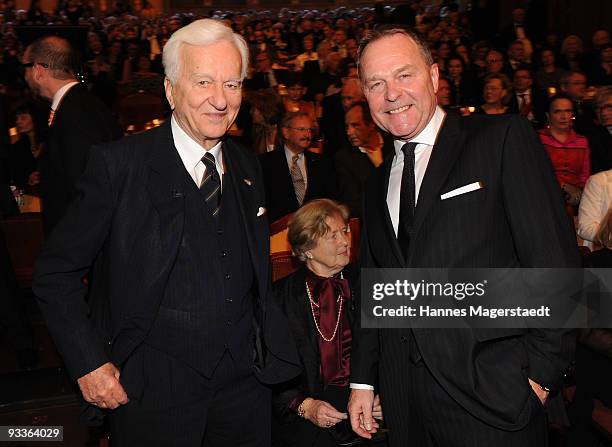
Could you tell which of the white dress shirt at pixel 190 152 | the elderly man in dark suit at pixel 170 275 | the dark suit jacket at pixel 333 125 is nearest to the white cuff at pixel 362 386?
the elderly man in dark suit at pixel 170 275

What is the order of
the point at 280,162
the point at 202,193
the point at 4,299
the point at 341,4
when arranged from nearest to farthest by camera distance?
the point at 202,193 → the point at 4,299 → the point at 280,162 → the point at 341,4

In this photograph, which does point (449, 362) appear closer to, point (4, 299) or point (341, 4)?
point (4, 299)

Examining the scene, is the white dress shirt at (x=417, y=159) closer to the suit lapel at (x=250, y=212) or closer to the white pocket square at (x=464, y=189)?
the white pocket square at (x=464, y=189)

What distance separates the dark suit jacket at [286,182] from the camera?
236 inches

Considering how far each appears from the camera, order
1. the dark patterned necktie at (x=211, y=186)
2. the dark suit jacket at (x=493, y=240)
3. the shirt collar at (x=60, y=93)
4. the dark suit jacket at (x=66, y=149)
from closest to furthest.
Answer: the dark suit jacket at (x=493, y=240), the dark patterned necktie at (x=211, y=186), the dark suit jacket at (x=66, y=149), the shirt collar at (x=60, y=93)

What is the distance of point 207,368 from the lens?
2.29 metres

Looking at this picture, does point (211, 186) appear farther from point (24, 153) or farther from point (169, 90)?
point (24, 153)

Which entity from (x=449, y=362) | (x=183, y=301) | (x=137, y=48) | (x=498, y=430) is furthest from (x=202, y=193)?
(x=137, y=48)

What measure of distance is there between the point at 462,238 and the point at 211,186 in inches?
30.4

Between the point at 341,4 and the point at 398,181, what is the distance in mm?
27945

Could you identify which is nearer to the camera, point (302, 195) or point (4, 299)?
point (4, 299)

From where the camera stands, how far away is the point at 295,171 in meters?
6.14

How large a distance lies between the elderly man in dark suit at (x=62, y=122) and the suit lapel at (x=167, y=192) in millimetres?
1785

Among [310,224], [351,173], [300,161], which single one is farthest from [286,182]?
[310,224]
